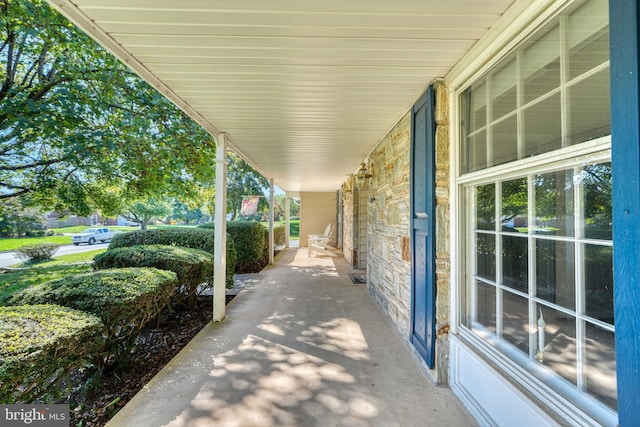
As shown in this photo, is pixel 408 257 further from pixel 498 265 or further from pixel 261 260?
pixel 261 260

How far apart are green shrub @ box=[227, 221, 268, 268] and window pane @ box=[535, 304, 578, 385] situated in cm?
587

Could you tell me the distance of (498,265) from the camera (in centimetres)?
168

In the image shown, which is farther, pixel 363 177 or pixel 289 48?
pixel 363 177

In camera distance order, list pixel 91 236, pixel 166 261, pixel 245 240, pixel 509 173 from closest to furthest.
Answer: pixel 509 173
pixel 166 261
pixel 245 240
pixel 91 236

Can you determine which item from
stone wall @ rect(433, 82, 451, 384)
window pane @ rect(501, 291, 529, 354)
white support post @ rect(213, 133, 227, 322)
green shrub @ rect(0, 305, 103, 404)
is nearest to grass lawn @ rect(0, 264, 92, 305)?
white support post @ rect(213, 133, 227, 322)

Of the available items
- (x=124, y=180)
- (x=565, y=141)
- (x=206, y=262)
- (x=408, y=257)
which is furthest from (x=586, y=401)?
(x=124, y=180)

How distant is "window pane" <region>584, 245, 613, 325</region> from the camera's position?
1.06 m

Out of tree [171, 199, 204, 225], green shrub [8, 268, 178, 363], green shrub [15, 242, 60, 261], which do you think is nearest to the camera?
green shrub [8, 268, 178, 363]

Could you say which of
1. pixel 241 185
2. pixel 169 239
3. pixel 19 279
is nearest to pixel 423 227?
pixel 169 239

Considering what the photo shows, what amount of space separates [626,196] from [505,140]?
0.84 meters

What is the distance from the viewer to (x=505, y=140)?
1.61 m

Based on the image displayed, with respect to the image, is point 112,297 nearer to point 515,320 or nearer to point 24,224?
point 515,320

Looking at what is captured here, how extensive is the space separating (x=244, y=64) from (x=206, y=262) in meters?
2.69

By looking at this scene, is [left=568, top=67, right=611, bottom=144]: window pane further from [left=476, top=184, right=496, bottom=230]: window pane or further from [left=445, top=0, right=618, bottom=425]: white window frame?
[left=476, top=184, right=496, bottom=230]: window pane
